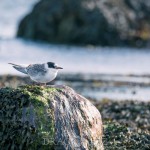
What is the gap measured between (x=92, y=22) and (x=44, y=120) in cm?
3651

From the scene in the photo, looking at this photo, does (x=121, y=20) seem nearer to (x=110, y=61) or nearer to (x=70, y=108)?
(x=110, y=61)

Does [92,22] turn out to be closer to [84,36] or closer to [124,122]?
[84,36]

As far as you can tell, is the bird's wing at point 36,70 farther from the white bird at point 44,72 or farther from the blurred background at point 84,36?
the blurred background at point 84,36

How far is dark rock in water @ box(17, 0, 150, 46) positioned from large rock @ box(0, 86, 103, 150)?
34895 mm

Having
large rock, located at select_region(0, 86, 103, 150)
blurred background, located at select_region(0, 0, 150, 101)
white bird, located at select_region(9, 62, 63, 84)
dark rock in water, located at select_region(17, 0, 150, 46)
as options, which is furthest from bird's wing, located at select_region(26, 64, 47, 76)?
dark rock in water, located at select_region(17, 0, 150, 46)

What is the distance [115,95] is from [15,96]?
13365 millimetres

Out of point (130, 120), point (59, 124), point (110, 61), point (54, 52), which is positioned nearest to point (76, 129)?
point (59, 124)

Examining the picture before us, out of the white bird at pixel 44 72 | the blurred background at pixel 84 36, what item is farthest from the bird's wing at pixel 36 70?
the blurred background at pixel 84 36

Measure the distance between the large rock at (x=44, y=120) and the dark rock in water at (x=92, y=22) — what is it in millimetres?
34895

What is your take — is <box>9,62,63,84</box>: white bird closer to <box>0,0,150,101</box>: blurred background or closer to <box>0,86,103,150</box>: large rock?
<box>0,86,103,150</box>: large rock

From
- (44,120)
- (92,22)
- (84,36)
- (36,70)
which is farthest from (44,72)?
(92,22)

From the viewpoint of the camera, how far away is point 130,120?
66.1ft

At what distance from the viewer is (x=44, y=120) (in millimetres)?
12305

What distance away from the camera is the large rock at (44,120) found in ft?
40.2
